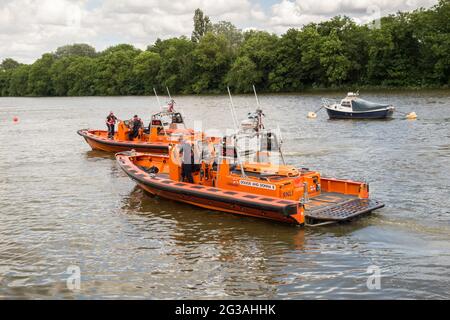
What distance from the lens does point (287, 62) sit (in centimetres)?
7581

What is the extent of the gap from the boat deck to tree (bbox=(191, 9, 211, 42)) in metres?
104

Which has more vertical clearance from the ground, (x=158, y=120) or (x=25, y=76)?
(x=25, y=76)

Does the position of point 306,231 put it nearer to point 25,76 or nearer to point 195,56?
point 195,56

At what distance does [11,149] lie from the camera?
27.2 m

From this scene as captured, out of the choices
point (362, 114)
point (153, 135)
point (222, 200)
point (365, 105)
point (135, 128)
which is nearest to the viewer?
point (222, 200)

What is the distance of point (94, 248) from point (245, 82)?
6712 centimetres

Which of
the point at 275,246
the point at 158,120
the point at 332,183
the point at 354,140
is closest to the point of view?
the point at 275,246

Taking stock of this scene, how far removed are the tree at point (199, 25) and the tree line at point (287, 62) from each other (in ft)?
16.7

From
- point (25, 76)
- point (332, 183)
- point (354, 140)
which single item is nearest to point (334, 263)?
point (332, 183)

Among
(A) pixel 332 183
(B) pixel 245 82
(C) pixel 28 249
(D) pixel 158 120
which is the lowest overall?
(C) pixel 28 249

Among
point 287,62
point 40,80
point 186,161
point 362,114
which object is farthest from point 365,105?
point 40,80

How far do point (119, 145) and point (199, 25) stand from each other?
94.6 meters

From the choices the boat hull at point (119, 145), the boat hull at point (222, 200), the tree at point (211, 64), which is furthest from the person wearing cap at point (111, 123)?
the tree at point (211, 64)

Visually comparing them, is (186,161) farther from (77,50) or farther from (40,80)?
(77,50)
